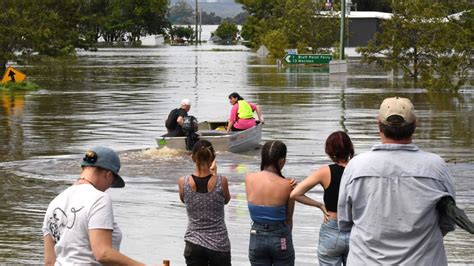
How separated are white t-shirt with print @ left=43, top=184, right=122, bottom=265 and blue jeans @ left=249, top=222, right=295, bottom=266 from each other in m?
2.47

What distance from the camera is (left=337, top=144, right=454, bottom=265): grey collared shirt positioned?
6141mm

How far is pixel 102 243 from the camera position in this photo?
19.9ft

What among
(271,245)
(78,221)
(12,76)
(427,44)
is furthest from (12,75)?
(78,221)

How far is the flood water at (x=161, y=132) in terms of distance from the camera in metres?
14.2

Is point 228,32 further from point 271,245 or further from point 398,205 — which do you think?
point 398,205

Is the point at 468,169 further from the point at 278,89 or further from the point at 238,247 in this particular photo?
the point at 278,89

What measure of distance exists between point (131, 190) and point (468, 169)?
6.38 meters

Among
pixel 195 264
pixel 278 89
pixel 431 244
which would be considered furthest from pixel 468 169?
pixel 278 89

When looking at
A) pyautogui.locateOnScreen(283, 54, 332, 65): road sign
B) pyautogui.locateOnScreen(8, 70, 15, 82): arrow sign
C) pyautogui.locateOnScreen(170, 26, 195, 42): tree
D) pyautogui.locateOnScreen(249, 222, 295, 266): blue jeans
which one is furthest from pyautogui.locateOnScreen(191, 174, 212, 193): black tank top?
pyautogui.locateOnScreen(170, 26, 195, 42): tree

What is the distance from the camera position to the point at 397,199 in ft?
20.2

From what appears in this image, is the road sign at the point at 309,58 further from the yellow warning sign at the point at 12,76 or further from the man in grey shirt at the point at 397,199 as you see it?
the man in grey shirt at the point at 397,199

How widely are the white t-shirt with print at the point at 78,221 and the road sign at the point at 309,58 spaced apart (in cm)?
6465

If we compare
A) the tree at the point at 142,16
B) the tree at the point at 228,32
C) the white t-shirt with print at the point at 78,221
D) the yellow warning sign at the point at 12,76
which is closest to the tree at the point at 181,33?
the tree at the point at 142,16

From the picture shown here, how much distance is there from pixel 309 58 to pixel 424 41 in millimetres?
19297
